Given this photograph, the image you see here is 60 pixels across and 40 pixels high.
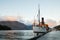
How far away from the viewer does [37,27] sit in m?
91.3

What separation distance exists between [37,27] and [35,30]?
4.02 m

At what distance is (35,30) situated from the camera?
288ft
